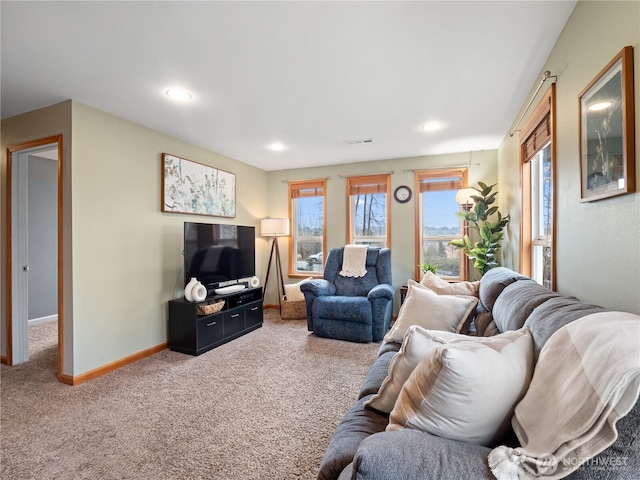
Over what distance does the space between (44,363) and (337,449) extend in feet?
11.3

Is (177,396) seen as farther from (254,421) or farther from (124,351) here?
(124,351)

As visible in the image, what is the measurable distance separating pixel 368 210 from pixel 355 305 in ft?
5.87

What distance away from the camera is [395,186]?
4.57 metres

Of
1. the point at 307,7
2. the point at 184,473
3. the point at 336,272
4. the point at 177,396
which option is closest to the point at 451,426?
the point at 184,473

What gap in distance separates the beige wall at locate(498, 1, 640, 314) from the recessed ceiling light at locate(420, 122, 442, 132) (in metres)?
1.16

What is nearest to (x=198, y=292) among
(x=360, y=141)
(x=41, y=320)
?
(x=360, y=141)

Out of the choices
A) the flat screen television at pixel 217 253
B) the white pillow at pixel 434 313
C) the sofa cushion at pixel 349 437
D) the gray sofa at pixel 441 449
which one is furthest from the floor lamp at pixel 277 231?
the sofa cushion at pixel 349 437

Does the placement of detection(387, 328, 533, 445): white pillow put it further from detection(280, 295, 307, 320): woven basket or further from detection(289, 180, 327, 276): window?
detection(289, 180, 327, 276): window

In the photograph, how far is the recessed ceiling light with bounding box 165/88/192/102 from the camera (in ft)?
7.89

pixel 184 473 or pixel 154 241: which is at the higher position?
pixel 154 241

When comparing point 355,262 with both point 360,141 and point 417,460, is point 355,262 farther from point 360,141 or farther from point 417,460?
point 417,460

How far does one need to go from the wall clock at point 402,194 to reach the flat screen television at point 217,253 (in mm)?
2187

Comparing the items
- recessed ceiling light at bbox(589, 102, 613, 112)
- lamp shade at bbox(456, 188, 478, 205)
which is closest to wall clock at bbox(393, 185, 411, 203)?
lamp shade at bbox(456, 188, 478, 205)

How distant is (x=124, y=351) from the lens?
2988mm
